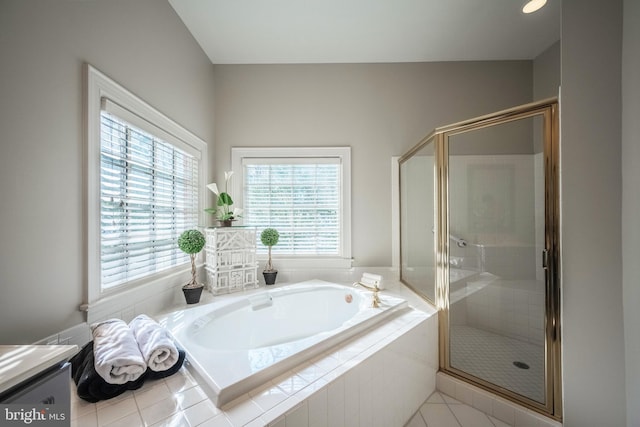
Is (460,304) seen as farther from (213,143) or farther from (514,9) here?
(213,143)

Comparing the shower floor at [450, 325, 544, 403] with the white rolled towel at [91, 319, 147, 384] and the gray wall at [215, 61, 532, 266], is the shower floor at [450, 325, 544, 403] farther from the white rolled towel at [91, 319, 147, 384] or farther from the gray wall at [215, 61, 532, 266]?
the white rolled towel at [91, 319, 147, 384]

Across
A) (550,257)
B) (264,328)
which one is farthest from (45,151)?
(550,257)

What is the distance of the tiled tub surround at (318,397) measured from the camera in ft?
2.50

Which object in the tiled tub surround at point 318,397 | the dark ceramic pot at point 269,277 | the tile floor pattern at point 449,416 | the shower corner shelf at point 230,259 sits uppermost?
the shower corner shelf at point 230,259

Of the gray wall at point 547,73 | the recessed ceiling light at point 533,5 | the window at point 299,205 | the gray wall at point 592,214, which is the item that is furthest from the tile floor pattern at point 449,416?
the recessed ceiling light at point 533,5

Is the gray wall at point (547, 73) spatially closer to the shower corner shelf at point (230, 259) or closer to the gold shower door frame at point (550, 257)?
the gold shower door frame at point (550, 257)

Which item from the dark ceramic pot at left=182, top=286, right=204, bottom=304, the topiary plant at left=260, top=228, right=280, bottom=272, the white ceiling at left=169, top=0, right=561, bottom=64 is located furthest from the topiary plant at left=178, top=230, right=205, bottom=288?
the white ceiling at left=169, top=0, right=561, bottom=64

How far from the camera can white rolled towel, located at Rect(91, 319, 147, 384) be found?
0.82 metres

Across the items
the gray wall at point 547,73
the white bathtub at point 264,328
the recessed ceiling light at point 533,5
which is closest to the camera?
the white bathtub at point 264,328

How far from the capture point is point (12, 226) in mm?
842

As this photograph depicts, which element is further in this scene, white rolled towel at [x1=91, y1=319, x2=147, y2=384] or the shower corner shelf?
the shower corner shelf

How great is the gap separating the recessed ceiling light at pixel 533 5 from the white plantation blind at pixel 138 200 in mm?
2710

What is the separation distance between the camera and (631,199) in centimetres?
101

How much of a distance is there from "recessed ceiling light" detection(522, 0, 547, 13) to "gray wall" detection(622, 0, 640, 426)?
77 cm
